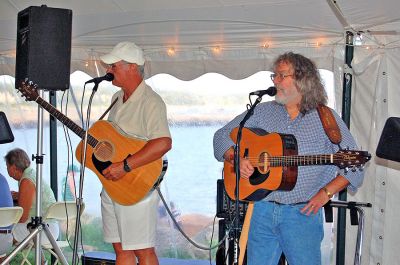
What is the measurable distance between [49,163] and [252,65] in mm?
2427

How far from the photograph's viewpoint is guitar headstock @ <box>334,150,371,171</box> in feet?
10.4

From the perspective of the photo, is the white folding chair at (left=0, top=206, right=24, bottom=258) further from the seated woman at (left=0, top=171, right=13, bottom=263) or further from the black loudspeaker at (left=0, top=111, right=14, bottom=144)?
the black loudspeaker at (left=0, top=111, right=14, bottom=144)

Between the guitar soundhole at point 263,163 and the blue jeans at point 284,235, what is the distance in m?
0.19

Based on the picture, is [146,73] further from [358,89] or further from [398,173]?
[398,173]

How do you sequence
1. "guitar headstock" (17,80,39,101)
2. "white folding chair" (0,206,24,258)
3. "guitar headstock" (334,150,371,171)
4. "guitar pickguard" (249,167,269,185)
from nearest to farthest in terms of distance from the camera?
"guitar headstock" (334,150,371,171)
"guitar pickguard" (249,167,269,185)
"guitar headstock" (17,80,39,101)
"white folding chair" (0,206,24,258)

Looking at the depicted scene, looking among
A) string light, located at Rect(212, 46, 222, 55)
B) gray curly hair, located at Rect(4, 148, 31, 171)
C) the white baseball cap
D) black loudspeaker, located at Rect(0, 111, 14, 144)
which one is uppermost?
string light, located at Rect(212, 46, 222, 55)

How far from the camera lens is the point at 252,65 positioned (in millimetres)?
5531

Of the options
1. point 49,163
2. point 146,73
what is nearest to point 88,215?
point 49,163

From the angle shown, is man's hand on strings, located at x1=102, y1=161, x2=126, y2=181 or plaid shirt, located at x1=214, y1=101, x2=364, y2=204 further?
man's hand on strings, located at x1=102, y1=161, x2=126, y2=181

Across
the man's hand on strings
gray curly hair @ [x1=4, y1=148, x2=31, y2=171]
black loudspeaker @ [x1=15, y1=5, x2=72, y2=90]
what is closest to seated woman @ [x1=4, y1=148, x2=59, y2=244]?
gray curly hair @ [x1=4, y1=148, x2=31, y2=171]

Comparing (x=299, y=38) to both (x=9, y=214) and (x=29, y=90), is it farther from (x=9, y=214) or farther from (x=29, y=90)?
(x=9, y=214)

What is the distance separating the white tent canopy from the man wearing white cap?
40.9 inches

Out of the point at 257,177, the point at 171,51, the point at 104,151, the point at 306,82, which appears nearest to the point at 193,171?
the point at 171,51

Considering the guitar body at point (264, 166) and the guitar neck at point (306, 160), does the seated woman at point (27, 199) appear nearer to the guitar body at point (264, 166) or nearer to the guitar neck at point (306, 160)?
the guitar body at point (264, 166)
